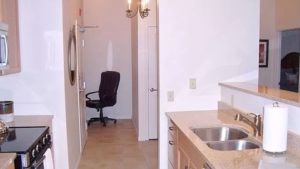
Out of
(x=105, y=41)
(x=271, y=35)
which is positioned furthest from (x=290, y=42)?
(x=105, y=41)

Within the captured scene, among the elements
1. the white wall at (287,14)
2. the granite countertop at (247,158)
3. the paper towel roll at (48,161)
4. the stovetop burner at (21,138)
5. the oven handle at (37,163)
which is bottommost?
the paper towel roll at (48,161)

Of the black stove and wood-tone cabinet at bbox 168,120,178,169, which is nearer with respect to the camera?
the black stove

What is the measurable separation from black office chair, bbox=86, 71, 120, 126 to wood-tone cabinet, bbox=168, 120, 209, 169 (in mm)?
3587

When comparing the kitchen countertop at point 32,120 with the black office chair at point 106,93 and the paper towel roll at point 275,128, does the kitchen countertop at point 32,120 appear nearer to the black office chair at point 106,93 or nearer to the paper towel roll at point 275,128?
the paper towel roll at point 275,128

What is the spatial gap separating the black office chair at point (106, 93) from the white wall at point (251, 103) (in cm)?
369

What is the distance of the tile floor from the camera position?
4373mm

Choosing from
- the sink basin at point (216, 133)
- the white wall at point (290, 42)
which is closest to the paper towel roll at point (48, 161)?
the sink basin at point (216, 133)

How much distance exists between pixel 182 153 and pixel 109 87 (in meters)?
4.34

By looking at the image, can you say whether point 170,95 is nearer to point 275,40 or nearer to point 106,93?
point 106,93

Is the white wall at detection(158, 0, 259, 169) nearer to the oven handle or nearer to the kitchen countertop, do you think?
the kitchen countertop

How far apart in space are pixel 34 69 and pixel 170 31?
1503mm

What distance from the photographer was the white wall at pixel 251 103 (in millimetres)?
2062

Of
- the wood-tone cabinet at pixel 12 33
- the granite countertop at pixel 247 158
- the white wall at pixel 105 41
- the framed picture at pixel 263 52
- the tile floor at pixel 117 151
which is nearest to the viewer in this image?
the granite countertop at pixel 247 158

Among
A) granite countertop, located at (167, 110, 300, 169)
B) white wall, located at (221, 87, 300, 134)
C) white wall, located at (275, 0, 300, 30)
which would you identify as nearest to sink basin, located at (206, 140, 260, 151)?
granite countertop, located at (167, 110, 300, 169)
